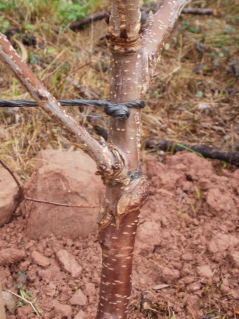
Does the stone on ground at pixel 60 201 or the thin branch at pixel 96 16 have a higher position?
the thin branch at pixel 96 16

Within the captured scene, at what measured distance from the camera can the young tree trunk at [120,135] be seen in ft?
3.43

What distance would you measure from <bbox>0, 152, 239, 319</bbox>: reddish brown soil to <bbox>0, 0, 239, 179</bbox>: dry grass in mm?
659

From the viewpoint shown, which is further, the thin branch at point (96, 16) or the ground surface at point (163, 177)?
the thin branch at point (96, 16)

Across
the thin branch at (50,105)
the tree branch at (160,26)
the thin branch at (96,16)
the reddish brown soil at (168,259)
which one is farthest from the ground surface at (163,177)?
the tree branch at (160,26)

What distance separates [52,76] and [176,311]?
8.21 ft

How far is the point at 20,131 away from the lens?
284cm

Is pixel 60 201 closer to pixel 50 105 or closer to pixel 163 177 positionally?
pixel 163 177

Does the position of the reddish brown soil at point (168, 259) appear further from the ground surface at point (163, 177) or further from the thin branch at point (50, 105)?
the thin branch at point (50, 105)

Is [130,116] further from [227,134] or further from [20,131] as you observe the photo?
[227,134]

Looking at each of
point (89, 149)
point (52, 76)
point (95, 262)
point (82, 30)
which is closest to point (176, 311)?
point (95, 262)

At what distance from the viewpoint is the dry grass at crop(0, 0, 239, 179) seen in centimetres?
293

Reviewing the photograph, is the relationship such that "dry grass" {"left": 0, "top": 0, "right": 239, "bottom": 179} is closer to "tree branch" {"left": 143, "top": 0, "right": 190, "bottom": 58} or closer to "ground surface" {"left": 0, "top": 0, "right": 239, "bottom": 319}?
"ground surface" {"left": 0, "top": 0, "right": 239, "bottom": 319}

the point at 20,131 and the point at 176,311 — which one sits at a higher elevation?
the point at 20,131

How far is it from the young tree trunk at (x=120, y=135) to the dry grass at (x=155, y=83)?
4.47ft
